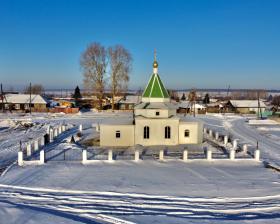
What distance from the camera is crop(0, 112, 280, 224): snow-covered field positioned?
403 inches

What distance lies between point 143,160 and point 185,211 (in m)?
8.63

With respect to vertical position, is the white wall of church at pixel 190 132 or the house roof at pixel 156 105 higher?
the house roof at pixel 156 105

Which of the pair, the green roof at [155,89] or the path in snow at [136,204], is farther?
the green roof at [155,89]

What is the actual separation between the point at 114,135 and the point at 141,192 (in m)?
12.3

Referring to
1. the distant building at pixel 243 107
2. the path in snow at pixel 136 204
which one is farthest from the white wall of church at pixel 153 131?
the distant building at pixel 243 107

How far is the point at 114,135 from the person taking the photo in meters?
25.3

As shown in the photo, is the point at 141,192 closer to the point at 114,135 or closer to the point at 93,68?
the point at 114,135

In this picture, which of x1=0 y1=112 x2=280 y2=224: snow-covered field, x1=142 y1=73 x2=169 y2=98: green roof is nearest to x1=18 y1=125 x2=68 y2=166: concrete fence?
x1=0 y1=112 x2=280 y2=224: snow-covered field

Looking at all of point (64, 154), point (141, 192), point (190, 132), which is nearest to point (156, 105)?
point (190, 132)

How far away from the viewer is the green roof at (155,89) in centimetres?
2675

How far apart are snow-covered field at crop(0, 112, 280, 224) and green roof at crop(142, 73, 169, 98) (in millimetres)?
8687

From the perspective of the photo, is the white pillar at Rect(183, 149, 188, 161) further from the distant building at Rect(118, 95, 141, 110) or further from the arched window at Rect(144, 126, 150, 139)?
the distant building at Rect(118, 95, 141, 110)

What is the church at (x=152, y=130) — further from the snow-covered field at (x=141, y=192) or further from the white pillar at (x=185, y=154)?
the snow-covered field at (x=141, y=192)

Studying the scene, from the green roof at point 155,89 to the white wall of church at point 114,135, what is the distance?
11.4ft
